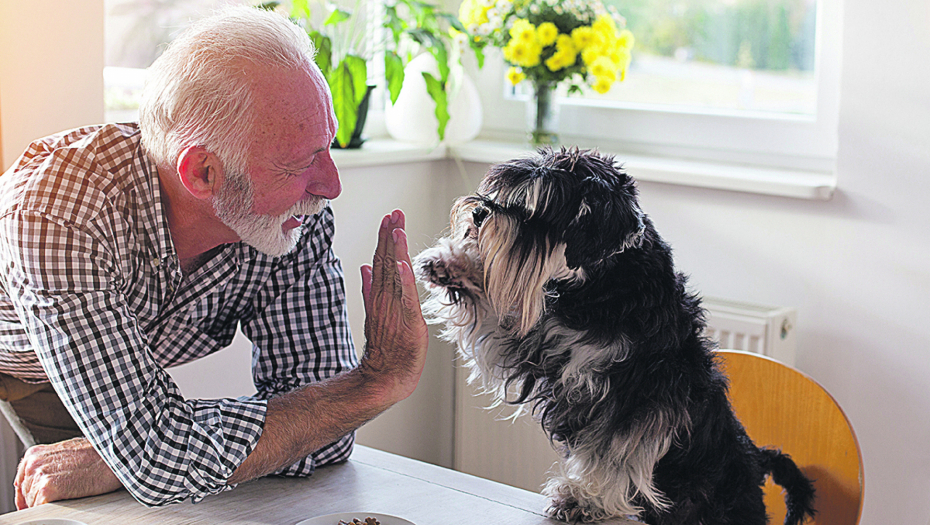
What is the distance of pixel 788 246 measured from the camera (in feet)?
7.02

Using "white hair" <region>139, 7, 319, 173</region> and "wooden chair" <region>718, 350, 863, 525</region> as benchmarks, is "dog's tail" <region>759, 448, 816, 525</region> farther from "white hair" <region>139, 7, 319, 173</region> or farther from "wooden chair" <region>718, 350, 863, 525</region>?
"white hair" <region>139, 7, 319, 173</region>

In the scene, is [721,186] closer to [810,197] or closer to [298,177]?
[810,197]

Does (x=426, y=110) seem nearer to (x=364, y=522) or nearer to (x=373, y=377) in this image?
(x=373, y=377)

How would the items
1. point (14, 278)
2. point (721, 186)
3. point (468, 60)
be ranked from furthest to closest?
point (468, 60) → point (721, 186) → point (14, 278)

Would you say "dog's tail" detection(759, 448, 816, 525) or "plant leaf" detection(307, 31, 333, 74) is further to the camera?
"plant leaf" detection(307, 31, 333, 74)

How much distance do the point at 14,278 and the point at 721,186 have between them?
160 centimetres

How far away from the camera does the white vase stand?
2.66 meters

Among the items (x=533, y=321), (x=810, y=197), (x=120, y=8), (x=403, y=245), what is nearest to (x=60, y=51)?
(x=120, y=8)

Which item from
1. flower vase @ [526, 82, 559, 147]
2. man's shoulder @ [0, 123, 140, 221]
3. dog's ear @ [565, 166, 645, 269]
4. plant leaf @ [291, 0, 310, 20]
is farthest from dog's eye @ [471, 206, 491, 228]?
flower vase @ [526, 82, 559, 147]

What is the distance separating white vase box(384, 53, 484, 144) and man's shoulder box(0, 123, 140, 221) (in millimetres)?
1272

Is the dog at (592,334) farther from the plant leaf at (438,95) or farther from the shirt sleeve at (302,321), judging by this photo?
the plant leaf at (438,95)

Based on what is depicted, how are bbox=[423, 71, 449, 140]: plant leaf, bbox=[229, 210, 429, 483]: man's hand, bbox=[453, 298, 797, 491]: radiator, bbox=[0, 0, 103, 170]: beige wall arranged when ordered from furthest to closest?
1. bbox=[423, 71, 449, 140]: plant leaf
2. bbox=[453, 298, 797, 491]: radiator
3. bbox=[0, 0, 103, 170]: beige wall
4. bbox=[229, 210, 429, 483]: man's hand

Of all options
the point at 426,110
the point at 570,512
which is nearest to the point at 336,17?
the point at 426,110

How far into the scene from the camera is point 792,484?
1.45 meters
